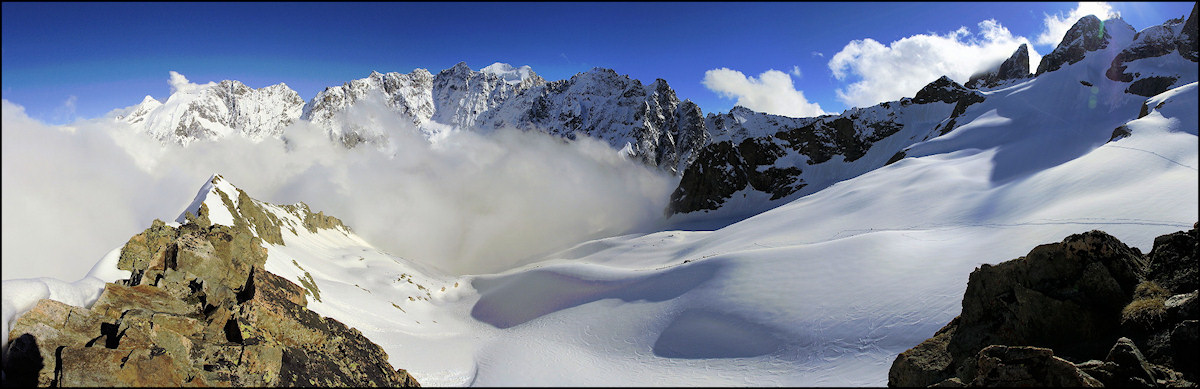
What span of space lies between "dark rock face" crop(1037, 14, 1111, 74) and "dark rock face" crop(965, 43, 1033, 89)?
32.5 feet

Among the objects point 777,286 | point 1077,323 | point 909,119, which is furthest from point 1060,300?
point 909,119

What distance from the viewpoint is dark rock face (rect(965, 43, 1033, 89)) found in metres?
120

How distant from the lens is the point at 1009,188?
1544 inches

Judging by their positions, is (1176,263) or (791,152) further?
(791,152)

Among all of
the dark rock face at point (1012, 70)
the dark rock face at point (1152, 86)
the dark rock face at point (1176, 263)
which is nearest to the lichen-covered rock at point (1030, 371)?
the dark rock face at point (1176, 263)

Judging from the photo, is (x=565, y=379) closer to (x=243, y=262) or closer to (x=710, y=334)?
(x=710, y=334)

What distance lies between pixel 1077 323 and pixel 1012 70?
14744cm

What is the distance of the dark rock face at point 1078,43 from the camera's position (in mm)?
99875

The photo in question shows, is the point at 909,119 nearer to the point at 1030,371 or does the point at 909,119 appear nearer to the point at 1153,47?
the point at 1153,47

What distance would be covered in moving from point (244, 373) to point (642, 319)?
1902 centimetres

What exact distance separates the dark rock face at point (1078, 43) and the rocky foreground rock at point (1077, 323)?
123565 mm

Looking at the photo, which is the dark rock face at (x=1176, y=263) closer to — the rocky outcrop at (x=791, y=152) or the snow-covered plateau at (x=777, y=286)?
the snow-covered plateau at (x=777, y=286)

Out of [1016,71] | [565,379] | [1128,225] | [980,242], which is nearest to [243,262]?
[565,379]

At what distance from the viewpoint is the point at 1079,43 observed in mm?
101500
